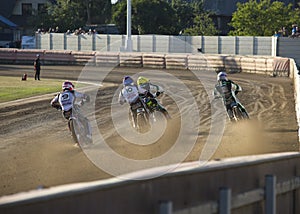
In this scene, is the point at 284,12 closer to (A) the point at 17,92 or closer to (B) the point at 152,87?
(A) the point at 17,92

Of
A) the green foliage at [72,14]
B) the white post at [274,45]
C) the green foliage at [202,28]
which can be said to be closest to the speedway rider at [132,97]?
the white post at [274,45]

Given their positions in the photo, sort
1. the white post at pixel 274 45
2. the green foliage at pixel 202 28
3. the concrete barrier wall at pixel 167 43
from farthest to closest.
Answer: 1. the green foliage at pixel 202 28
2. the concrete barrier wall at pixel 167 43
3. the white post at pixel 274 45

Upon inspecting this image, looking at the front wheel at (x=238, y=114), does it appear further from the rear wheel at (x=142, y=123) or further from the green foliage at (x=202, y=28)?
the green foliage at (x=202, y=28)

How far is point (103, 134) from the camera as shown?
18234 millimetres

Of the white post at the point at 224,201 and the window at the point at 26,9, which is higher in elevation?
the window at the point at 26,9

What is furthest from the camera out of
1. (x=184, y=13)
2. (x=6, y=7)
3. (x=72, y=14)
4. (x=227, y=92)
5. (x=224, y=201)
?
(x=6, y=7)

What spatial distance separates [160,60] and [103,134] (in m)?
29.0

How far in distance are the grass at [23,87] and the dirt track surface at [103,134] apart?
64.6 inches

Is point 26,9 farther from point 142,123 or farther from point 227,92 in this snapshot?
point 142,123

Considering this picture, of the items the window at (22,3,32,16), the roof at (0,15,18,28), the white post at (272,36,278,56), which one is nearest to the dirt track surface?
the white post at (272,36,278,56)

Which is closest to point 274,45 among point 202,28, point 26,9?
point 202,28

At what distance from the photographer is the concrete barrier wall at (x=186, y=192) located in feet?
16.8

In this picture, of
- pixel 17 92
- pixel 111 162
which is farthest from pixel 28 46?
pixel 111 162

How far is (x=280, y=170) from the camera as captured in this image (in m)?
7.67
